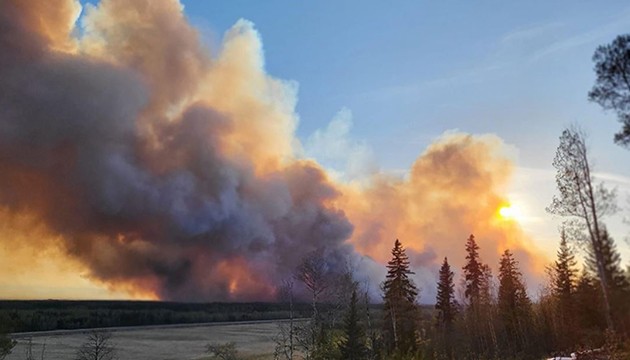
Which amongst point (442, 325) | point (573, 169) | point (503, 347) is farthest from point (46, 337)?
point (573, 169)

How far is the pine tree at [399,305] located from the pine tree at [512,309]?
16.3 meters

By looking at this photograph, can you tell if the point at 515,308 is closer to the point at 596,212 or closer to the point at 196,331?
the point at 596,212

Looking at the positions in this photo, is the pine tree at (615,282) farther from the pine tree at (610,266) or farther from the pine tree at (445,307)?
the pine tree at (445,307)

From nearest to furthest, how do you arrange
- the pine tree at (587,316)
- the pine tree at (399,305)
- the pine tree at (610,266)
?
the pine tree at (610,266) → the pine tree at (587,316) → the pine tree at (399,305)

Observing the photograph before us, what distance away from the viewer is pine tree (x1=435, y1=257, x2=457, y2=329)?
255 feet

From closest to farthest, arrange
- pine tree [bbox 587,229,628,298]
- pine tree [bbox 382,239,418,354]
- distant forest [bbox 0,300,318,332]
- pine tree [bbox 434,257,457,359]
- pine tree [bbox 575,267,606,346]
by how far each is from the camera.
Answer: pine tree [bbox 587,229,628,298]
pine tree [bbox 575,267,606,346]
pine tree [bbox 382,239,418,354]
pine tree [bbox 434,257,457,359]
distant forest [bbox 0,300,318,332]

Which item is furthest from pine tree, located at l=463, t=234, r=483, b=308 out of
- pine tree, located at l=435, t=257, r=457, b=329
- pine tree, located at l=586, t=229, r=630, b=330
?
pine tree, located at l=586, t=229, r=630, b=330

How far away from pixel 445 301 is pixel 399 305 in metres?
21.0

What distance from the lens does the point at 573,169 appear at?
24844 millimetres

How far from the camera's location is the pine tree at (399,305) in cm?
6062

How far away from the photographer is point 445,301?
79.2 meters

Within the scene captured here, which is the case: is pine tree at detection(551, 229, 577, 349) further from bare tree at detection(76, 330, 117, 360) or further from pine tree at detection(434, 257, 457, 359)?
bare tree at detection(76, 330, 117, 360)

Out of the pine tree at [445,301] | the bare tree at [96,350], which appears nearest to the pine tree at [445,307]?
the pine tree at [445,301]

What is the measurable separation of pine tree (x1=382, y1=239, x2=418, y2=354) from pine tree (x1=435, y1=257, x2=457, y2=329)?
49.2 feet
